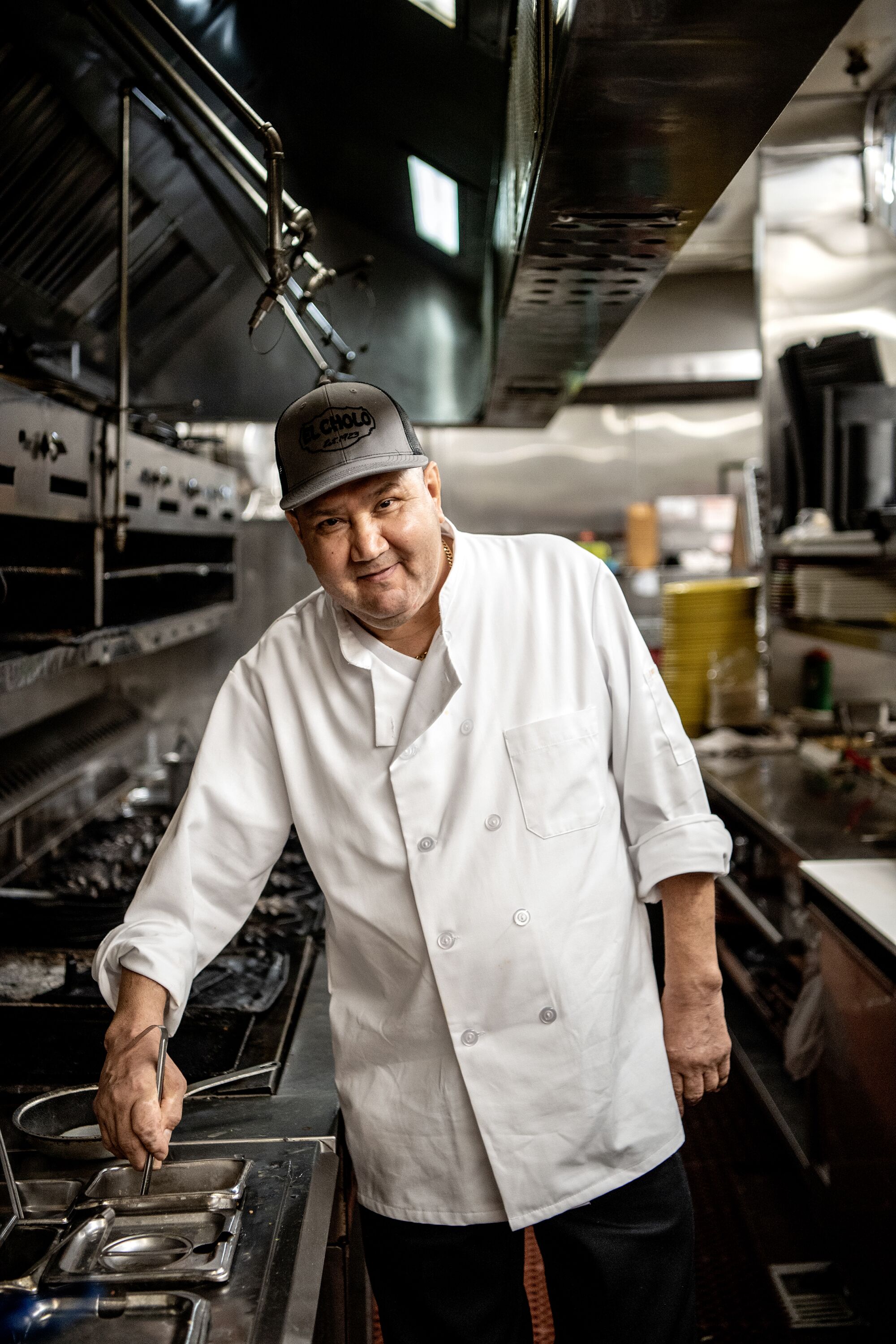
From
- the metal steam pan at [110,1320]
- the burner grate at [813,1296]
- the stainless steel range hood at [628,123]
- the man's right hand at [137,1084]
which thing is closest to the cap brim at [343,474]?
the stainless steel range hood at [628,123]

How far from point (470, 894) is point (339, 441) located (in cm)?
67

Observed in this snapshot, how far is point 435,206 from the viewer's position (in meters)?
4.14

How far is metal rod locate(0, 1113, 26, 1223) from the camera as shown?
54.2 inches

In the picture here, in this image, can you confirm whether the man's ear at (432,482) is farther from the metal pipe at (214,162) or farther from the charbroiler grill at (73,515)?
the charbroiler grill at (73,515)

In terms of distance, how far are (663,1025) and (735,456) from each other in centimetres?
447

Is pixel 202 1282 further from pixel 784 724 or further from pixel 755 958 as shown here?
pixel 784 724

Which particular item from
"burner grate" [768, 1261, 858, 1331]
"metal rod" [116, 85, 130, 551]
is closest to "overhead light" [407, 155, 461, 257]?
"metal rod" [116, 85, 130, 551]

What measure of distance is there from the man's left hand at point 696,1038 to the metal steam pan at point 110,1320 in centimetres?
77

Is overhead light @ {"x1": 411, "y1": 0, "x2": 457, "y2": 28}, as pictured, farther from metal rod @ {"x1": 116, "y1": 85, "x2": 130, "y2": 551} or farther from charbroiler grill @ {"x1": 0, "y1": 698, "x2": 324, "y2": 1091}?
charbroiler grill @ {"x1": 0, "y1": 698, "x2": 324, "y2": 1091}

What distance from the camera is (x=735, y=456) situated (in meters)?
5.65

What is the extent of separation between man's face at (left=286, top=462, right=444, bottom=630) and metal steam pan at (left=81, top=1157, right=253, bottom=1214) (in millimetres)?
796

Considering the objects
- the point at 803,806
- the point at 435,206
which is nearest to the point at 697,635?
the point at 803,806

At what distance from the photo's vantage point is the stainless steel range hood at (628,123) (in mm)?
1157

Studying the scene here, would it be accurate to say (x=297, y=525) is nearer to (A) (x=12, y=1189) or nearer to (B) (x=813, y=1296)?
(A) (x=12, y=1189)
